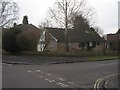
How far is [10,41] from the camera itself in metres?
45.2

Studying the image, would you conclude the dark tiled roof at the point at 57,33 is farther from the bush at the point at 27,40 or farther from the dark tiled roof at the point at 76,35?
the bush at the point at 27,40

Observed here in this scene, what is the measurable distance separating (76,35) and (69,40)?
7.61m

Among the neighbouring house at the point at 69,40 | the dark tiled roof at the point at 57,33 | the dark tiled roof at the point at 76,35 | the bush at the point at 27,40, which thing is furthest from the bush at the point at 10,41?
the dark tiled roof at the point at 57,33

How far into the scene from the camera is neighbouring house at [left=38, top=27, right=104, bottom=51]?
57225 mm

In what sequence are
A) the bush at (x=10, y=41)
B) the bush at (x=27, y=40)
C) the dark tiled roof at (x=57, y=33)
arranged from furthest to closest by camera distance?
the dark tiled roof at (x=57, y=33)
the bush at (x=10, y=41)
the bush at (x=27, y=40)

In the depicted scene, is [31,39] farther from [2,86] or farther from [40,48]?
[2,86]

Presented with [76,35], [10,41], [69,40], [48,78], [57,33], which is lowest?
[48,78]

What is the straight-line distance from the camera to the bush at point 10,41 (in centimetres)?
4542

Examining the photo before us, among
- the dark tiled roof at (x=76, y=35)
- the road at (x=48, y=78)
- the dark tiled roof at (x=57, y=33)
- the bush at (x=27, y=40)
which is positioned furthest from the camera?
the dark tiled roof at (x=57, y=33)

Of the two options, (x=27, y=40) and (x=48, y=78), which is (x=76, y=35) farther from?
(x=48, y=78)

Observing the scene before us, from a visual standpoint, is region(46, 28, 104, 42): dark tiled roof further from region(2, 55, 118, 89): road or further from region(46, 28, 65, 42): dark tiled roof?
region(2, 55, 118, 89): road

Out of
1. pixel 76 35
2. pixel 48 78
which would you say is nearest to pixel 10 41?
pixel 76 35

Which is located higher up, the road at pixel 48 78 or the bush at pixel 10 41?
the bush at pixel 10 41

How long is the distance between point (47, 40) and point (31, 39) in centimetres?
884
